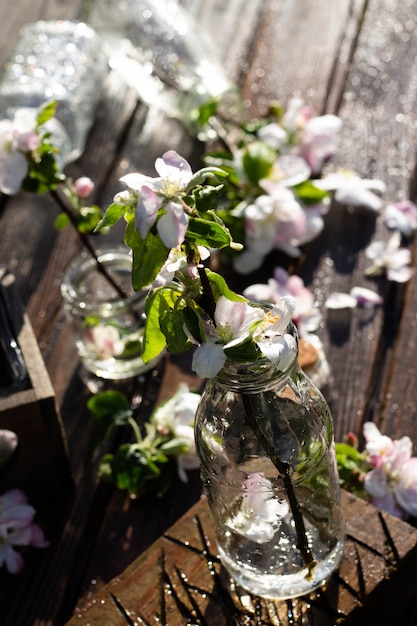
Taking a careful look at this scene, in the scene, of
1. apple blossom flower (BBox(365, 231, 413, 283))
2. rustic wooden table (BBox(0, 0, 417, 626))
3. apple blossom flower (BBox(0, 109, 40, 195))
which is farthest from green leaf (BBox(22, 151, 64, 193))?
apple blossom flower (BBox(365, 231, 413, 283))

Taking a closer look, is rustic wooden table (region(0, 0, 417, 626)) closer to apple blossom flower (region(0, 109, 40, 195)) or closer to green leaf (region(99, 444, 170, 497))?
green leaf (region(99, 444, 170, 497))

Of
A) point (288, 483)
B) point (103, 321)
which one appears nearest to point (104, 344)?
point (103, 321)

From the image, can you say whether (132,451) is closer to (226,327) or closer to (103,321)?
(103,321)

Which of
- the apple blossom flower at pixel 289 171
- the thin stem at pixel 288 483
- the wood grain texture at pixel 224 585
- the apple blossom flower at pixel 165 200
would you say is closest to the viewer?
the apple blossom flower at pixel 165 200

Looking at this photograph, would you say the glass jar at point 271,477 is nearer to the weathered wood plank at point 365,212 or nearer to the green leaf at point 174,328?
the green leaf at point 174,328

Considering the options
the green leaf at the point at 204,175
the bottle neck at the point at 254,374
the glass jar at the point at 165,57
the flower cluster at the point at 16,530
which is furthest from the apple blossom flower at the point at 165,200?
the glass jar at the point at 165,57
